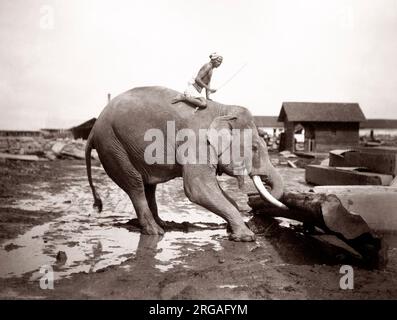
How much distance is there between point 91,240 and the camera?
6422 millimetres

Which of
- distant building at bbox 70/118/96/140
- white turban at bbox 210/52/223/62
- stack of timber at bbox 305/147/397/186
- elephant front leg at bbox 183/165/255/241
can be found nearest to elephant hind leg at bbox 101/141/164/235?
elephant front leg at bbox 183/165/255/241

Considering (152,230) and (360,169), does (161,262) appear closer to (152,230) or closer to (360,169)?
(152,230)

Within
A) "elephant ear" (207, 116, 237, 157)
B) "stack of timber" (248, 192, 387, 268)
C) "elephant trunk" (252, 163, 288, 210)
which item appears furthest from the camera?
"elephant ear" (207, 116, 237, 157)

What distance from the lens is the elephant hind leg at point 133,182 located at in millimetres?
6941

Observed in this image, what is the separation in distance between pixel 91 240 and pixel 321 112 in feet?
102

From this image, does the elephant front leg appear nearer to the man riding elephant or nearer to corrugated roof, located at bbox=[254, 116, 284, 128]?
the man riding elephant

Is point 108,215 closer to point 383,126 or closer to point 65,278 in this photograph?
point 65,278

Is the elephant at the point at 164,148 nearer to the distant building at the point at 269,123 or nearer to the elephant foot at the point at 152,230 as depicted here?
the elephant foot at the point at 152,230

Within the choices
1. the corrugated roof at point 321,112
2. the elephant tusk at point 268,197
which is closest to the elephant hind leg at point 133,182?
the elephant tusk at point 268,197

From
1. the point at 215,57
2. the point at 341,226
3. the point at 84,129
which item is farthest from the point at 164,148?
the point at 84,129

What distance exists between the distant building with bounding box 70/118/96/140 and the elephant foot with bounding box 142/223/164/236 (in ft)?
104

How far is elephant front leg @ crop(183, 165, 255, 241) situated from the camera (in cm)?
639
